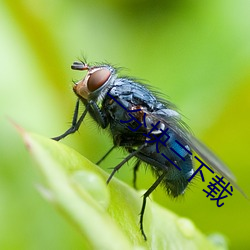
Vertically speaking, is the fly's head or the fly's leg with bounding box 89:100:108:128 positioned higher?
the fly's head

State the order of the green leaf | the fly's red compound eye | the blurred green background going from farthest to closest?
the blurred green background → the fly's red compound eye → the green leaf

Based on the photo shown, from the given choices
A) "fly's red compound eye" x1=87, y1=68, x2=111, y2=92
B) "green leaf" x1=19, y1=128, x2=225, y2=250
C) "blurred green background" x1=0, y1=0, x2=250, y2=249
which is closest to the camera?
"green leaf" x1=19, y1=128, x2=225, y2=250

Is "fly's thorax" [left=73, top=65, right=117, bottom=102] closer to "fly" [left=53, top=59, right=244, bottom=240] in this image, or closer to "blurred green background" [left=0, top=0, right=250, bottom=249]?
"fly" [left=53, top=59, right=244, bottom=240]

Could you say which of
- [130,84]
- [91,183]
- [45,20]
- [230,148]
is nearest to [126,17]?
[45,20]

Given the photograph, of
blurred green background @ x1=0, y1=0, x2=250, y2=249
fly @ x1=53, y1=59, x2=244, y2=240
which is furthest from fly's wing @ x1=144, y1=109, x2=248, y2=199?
blurred green background @ x1=0, y1=0, x2=250, y2=249

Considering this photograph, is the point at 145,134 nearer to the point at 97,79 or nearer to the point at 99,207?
the point at 97,79

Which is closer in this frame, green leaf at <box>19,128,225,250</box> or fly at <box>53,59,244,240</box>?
green leaf at <box>19,128,225,250</box>
